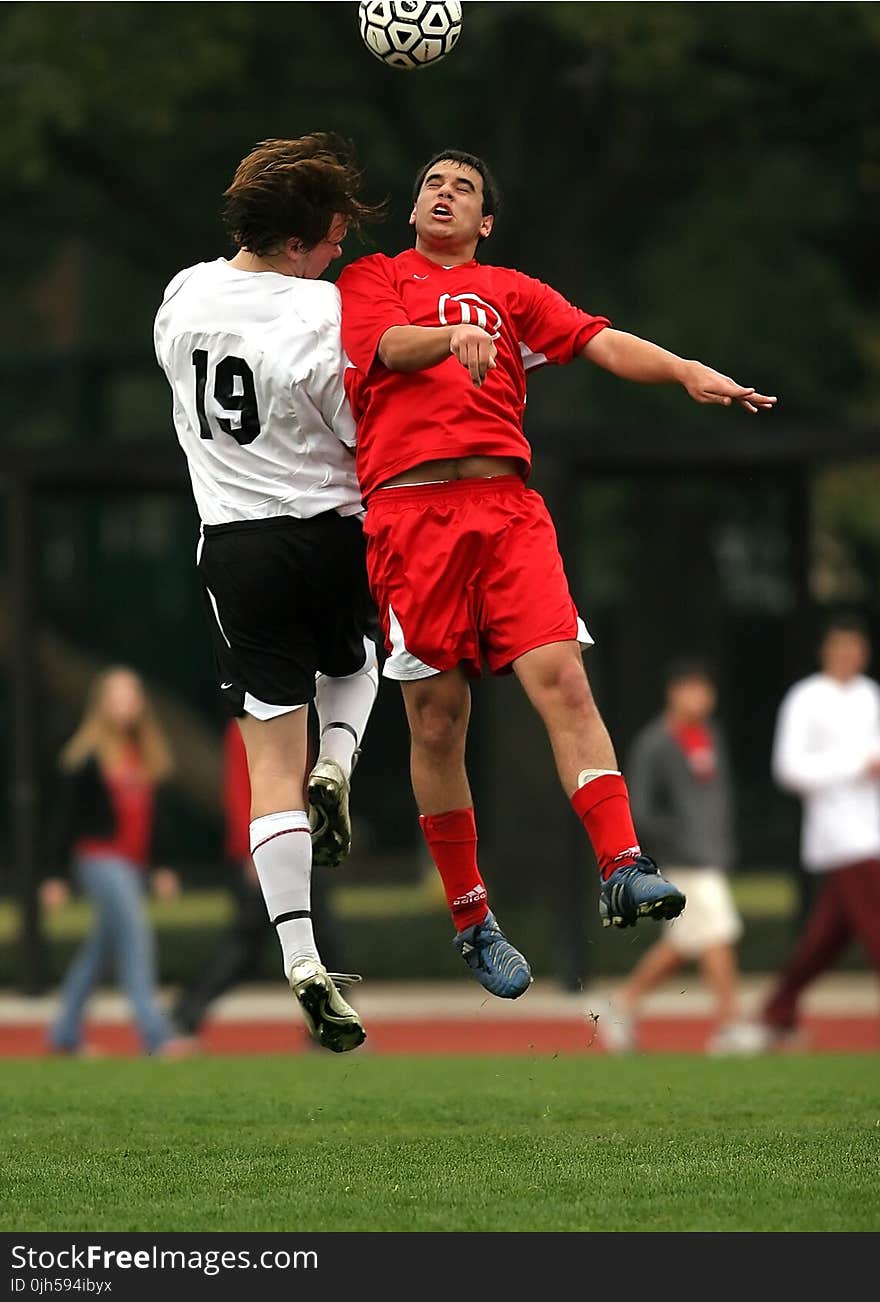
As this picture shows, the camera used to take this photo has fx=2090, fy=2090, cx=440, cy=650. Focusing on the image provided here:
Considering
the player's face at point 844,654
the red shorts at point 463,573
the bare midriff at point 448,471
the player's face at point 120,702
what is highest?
the bare midriff at point 448,471

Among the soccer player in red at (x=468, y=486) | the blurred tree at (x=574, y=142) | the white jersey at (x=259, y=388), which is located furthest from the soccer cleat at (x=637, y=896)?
the blurred tree at (x=574, y=142)

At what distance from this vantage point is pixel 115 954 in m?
12.0

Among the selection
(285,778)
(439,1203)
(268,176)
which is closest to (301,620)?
(285,778)

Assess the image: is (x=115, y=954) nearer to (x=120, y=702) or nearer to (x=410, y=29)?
(x=120, y=702)

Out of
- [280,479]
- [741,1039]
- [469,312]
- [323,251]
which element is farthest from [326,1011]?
[741,1039]

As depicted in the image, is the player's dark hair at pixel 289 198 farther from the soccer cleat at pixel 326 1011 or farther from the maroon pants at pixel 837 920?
the maroon pants at pixel 837 920

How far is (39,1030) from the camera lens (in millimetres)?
14031

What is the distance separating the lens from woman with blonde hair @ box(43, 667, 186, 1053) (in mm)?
11820

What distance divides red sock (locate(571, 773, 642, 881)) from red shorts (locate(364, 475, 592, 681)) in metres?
0.44

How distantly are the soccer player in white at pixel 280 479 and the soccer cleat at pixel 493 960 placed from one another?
50 centimetres

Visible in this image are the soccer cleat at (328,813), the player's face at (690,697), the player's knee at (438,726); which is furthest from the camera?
the player's face at (690,697)

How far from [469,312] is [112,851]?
21.7 ft

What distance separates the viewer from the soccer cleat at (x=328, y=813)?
6492mm

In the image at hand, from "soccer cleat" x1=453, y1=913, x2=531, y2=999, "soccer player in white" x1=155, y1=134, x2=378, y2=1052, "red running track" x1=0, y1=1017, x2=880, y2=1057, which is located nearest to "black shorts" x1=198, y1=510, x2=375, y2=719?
"soccer player in white" x1=155, y1=134, x2=378, y2=1052
